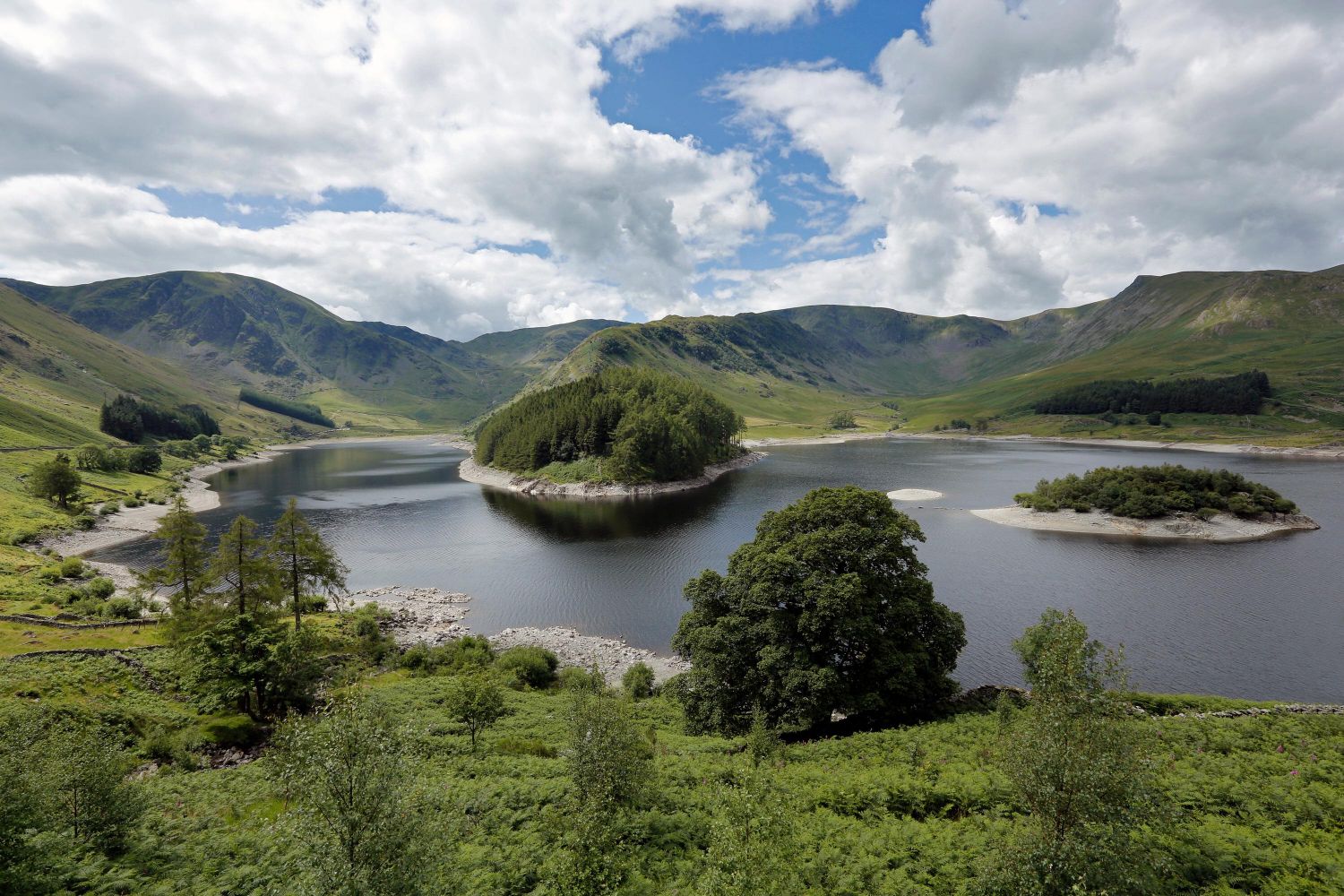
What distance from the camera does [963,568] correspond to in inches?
2931

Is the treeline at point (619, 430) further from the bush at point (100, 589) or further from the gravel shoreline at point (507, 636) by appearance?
the bush at point (100, 589)

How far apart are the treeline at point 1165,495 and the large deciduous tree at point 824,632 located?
255 feet

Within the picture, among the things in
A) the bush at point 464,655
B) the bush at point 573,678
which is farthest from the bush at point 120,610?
the bush at point 573,678

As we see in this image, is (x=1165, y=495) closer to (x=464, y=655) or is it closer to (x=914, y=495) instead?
(x=914, y=495)

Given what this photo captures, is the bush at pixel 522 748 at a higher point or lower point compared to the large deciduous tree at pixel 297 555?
lower

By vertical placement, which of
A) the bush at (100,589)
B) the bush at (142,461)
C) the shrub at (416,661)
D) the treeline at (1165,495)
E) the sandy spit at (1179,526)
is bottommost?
the shrub at (416,661)

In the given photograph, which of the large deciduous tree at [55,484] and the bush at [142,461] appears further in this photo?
the bush at [142,461]

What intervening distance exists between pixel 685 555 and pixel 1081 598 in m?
48.9

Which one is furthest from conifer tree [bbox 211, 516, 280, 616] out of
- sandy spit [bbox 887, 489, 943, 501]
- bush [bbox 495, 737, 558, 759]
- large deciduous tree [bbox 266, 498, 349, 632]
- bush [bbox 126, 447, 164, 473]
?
bush [bbox 126, 447, 164, 473]

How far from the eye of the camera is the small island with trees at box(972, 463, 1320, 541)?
288 ft

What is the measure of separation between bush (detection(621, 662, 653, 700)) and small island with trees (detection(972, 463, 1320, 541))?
80.1 meters

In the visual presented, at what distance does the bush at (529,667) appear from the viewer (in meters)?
45.8

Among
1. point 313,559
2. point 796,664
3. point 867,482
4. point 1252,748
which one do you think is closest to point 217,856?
point 796,664

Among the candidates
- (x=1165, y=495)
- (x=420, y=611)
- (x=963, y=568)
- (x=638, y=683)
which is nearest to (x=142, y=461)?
(x=420, y=611)
